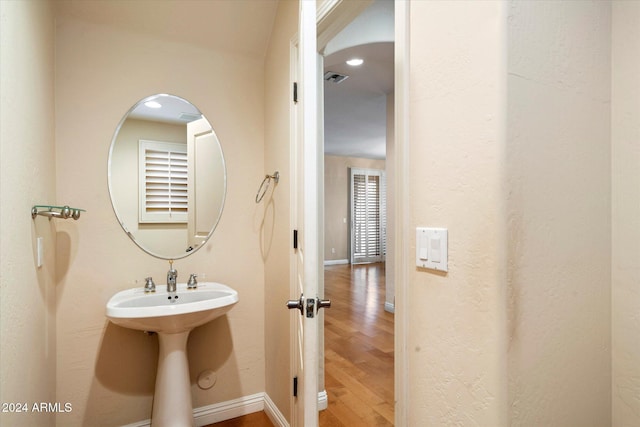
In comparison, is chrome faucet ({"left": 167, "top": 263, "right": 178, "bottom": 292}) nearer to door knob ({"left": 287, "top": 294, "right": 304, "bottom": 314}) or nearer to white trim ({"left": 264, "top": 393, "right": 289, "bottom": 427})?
white trim ({"left": 264, "top": 393, "right": 289, "bottom": 427})

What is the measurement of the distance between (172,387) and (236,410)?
544mm

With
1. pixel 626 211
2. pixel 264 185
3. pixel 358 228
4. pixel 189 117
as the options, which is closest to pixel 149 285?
pixel 264 185

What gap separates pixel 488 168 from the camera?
0.76 m

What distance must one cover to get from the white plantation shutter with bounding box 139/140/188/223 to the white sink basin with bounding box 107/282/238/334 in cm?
42

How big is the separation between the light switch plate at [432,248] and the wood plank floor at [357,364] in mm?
1507

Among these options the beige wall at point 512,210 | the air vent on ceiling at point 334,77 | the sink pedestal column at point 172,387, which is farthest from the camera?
the air vent on ceiling at point 334,77

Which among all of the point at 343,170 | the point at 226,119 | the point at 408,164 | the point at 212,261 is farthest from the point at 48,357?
the point at 343,170

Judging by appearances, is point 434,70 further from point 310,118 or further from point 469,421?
point 469,421

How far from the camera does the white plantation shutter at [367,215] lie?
26.6 ft

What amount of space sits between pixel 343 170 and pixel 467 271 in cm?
732

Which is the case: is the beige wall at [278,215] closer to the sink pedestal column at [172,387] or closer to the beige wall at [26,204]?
the sink pedestal column at [172,387]

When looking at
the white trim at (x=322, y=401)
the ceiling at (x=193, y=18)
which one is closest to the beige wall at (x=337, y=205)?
the white trim at (x=322, y=401)

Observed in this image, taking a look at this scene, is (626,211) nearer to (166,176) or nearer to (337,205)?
(166,176)

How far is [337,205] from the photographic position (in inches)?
313
